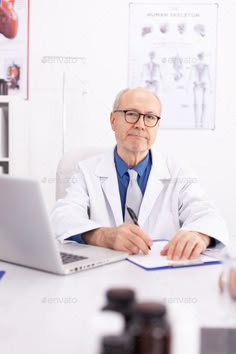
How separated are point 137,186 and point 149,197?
70 mm

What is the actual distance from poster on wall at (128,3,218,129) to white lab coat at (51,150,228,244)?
1.07m

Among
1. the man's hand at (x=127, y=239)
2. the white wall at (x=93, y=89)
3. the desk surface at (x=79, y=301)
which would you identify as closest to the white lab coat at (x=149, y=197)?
the man's hand at (x=127, y=239)

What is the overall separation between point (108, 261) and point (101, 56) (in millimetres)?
2018

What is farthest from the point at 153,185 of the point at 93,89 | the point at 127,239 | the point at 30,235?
the point at 93,89

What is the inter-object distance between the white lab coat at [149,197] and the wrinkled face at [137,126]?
0.09m

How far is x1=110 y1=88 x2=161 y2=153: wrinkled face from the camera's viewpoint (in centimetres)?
202

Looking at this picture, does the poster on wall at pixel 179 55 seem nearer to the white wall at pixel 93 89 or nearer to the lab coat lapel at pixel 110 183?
the white wall at pixel 93 89

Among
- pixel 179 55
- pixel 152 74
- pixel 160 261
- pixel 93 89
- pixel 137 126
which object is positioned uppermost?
pixel 179 55

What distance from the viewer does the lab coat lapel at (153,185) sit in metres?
1.92

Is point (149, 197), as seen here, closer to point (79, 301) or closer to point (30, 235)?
point (30, 235)

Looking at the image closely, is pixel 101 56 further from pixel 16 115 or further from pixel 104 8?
pixel 16 115

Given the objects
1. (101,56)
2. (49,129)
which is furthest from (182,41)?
(49,129)

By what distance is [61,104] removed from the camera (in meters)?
3.06

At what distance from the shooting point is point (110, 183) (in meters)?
1.98
